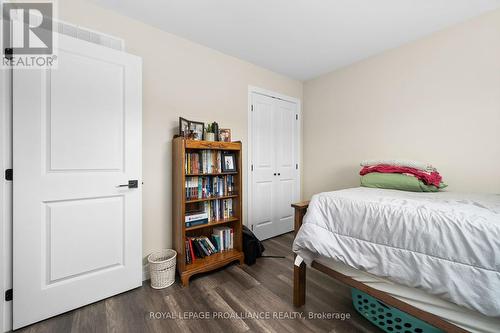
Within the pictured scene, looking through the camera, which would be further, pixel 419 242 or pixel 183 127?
pixel 183 127

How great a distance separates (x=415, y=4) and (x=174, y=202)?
2.78 m

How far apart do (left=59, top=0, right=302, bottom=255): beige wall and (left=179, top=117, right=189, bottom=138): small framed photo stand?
15 cm

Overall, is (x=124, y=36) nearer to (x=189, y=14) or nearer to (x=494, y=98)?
(x=189, y=14)

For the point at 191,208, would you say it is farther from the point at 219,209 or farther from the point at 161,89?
the point at 161,89

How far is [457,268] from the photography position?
901mm

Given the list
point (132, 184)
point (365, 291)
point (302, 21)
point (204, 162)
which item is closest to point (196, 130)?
point (204, 162)

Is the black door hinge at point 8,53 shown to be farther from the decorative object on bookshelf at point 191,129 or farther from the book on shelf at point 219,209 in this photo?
the book on shelf at point 219,209

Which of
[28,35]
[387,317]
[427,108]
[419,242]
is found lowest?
[387,317]

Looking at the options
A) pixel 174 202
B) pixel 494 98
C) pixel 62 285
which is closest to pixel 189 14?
pixel 174 202

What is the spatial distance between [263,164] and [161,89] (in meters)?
1.59

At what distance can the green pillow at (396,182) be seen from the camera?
1.76 m

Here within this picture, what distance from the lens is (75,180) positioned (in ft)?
5.03

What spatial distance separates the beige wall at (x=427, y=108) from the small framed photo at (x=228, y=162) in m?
1.54

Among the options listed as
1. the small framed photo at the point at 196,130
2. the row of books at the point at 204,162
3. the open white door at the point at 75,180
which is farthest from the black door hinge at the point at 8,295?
the small framed photo at the point at 196,130
